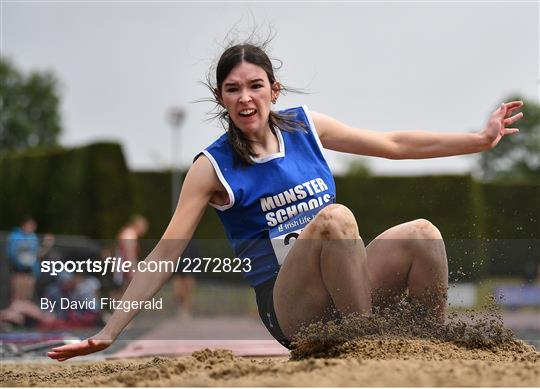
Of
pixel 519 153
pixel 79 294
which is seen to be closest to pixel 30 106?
pixel 519 153

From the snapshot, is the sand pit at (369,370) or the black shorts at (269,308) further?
the black shorts at (269,308)

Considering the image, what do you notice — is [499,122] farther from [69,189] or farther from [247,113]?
[69,189]

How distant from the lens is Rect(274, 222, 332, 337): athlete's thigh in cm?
341

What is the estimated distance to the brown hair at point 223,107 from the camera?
381 centimetres

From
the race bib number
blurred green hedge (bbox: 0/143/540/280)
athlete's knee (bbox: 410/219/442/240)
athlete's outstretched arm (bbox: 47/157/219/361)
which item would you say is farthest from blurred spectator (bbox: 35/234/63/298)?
athlete's knee (bbox: 410/219/442/240)

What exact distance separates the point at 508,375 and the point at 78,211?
1881 centimetres

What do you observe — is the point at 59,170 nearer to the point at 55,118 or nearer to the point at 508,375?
the point at 508,375

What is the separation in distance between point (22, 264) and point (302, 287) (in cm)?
881

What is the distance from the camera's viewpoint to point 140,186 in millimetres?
22219

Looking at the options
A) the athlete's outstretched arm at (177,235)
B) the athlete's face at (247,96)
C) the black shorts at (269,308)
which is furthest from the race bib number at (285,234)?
the athlete's face at (247,96)

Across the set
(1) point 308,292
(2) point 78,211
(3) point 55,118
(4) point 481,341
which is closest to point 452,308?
(4) point 481,341

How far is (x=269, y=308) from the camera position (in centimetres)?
386

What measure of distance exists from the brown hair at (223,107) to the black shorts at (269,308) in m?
0.61

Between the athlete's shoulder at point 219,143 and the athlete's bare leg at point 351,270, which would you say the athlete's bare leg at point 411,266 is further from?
the athlete's shoulder at point 219,143
